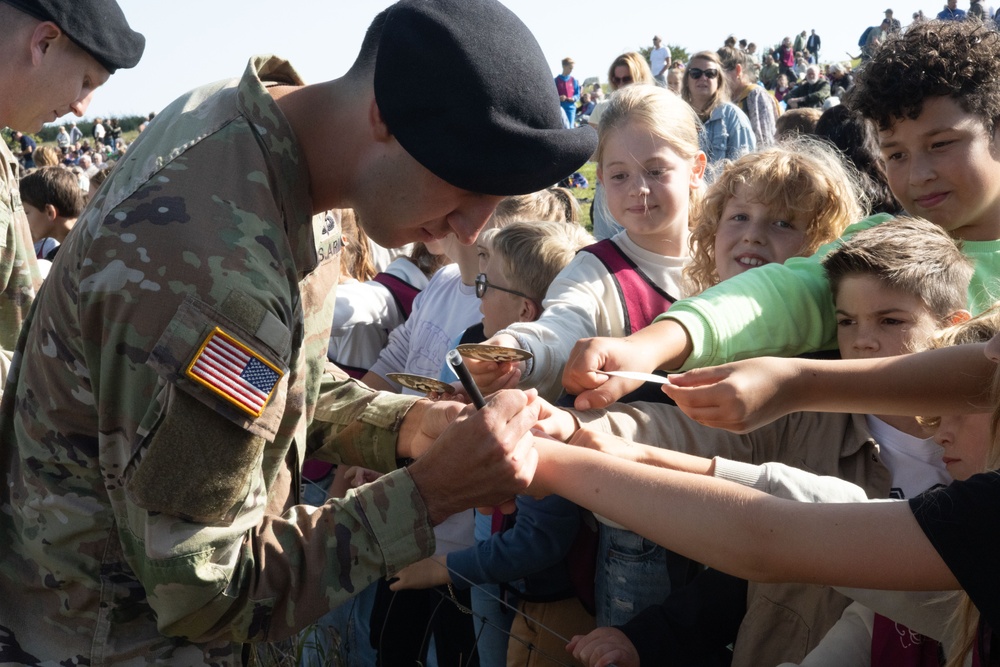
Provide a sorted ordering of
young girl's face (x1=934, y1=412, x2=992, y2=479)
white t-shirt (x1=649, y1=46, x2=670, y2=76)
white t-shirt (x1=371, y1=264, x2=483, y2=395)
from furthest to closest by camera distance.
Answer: white t-shirt (x1=649, y1=46, x2=670, y2=76) < white t-shirt (x1=371, y1=264, x2=483, y2=395) < young girl's face (x1=934, y1=412, x2=992, y2=479)

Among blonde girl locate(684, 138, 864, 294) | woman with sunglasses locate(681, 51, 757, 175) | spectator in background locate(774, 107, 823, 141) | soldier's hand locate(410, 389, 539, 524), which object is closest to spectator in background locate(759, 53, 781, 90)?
woman with sunglasses locate(681, 51, 757, 175)

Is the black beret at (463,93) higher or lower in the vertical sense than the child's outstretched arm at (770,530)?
higher

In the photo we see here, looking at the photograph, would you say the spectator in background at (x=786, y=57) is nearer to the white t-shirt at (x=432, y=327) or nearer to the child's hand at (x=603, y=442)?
the white t-shirt at (x=432, y=327)

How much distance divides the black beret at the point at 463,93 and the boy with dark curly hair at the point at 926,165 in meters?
1.00

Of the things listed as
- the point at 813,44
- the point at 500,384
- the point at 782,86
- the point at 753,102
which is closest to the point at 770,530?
the point at 500,384

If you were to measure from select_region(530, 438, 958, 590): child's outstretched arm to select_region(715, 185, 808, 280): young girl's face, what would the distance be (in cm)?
150

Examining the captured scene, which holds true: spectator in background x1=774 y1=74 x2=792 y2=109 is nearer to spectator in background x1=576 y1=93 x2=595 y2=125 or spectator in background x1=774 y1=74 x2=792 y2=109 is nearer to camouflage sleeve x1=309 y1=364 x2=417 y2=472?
spectator in background x1=576 y1=93 x2=595 y2=125

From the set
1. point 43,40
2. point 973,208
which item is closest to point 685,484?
point 973,208

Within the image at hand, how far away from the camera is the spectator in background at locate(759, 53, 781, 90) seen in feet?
96.8

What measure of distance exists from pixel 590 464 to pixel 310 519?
0.63 meters

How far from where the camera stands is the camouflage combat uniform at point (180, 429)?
163 centimetres

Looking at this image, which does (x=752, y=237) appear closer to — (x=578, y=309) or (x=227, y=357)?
(x=578, y=309)

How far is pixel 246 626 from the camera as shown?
1838mm

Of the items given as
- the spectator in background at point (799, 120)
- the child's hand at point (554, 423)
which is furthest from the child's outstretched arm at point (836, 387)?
the spectator in background at point (799, 120)
